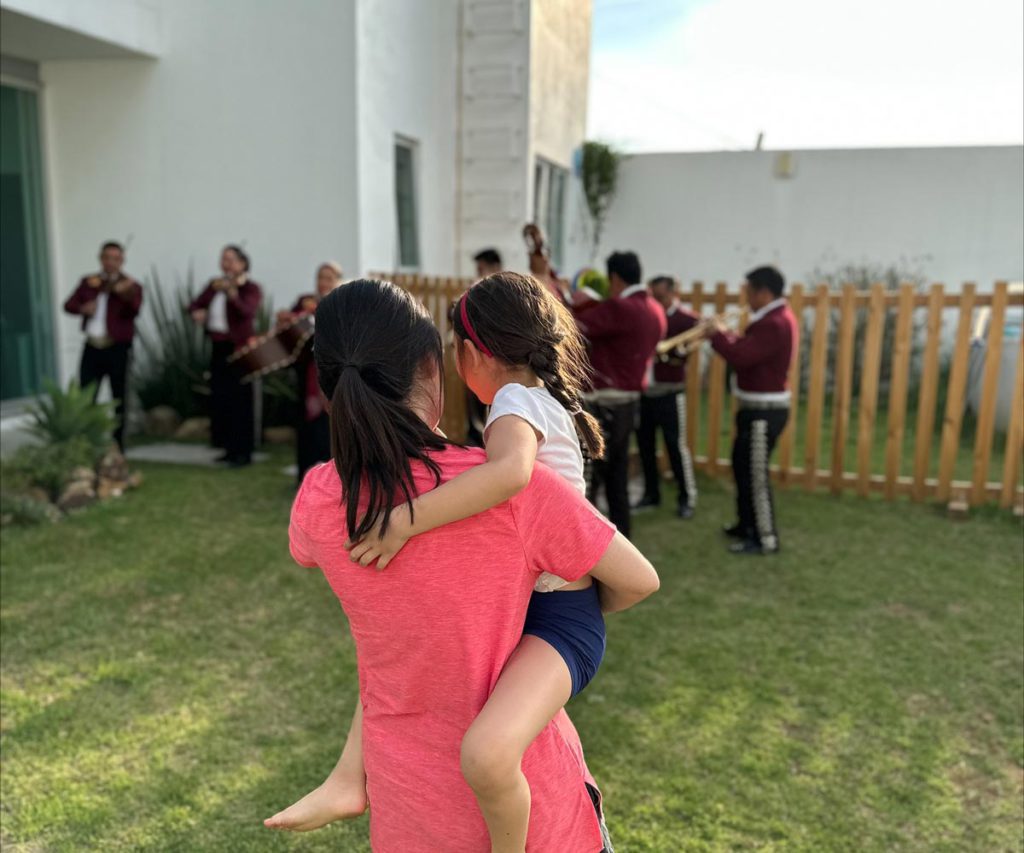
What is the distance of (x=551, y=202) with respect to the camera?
11.7 meters

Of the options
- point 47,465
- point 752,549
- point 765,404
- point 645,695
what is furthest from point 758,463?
point 47,465

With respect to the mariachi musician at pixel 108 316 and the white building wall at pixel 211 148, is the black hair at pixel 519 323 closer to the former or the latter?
the mariachi musician at pixel 108 316

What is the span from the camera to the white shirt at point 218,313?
7.61 metres

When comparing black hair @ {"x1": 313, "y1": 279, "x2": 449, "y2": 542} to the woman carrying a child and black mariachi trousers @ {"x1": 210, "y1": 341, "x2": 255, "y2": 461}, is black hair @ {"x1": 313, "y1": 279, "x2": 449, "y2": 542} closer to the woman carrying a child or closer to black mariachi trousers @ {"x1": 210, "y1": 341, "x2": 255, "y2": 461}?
the woman carrying a child

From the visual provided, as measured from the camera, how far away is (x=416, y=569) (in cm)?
132

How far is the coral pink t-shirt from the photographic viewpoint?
1.32 metres

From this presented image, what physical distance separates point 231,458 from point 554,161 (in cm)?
603

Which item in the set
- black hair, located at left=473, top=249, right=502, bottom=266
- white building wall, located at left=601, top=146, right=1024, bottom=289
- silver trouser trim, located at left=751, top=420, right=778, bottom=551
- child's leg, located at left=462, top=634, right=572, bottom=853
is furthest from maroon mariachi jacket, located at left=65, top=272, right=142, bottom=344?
white building wall, located at left=601, top=146, right=1024, bottom=289

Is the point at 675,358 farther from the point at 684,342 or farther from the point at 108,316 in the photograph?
the point at 108,316

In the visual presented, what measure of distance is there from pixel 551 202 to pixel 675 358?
5760 millimetres

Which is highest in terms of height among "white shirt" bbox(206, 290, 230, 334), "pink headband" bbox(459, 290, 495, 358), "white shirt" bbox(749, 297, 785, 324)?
"pink headband" bbox(459, 290, 495, 358)

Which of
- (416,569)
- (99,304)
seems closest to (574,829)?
(416,569)

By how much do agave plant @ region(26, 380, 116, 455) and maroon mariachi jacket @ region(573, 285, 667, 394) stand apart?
383cm

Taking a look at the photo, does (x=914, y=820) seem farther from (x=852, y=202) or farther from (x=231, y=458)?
(x=852, y=202)
